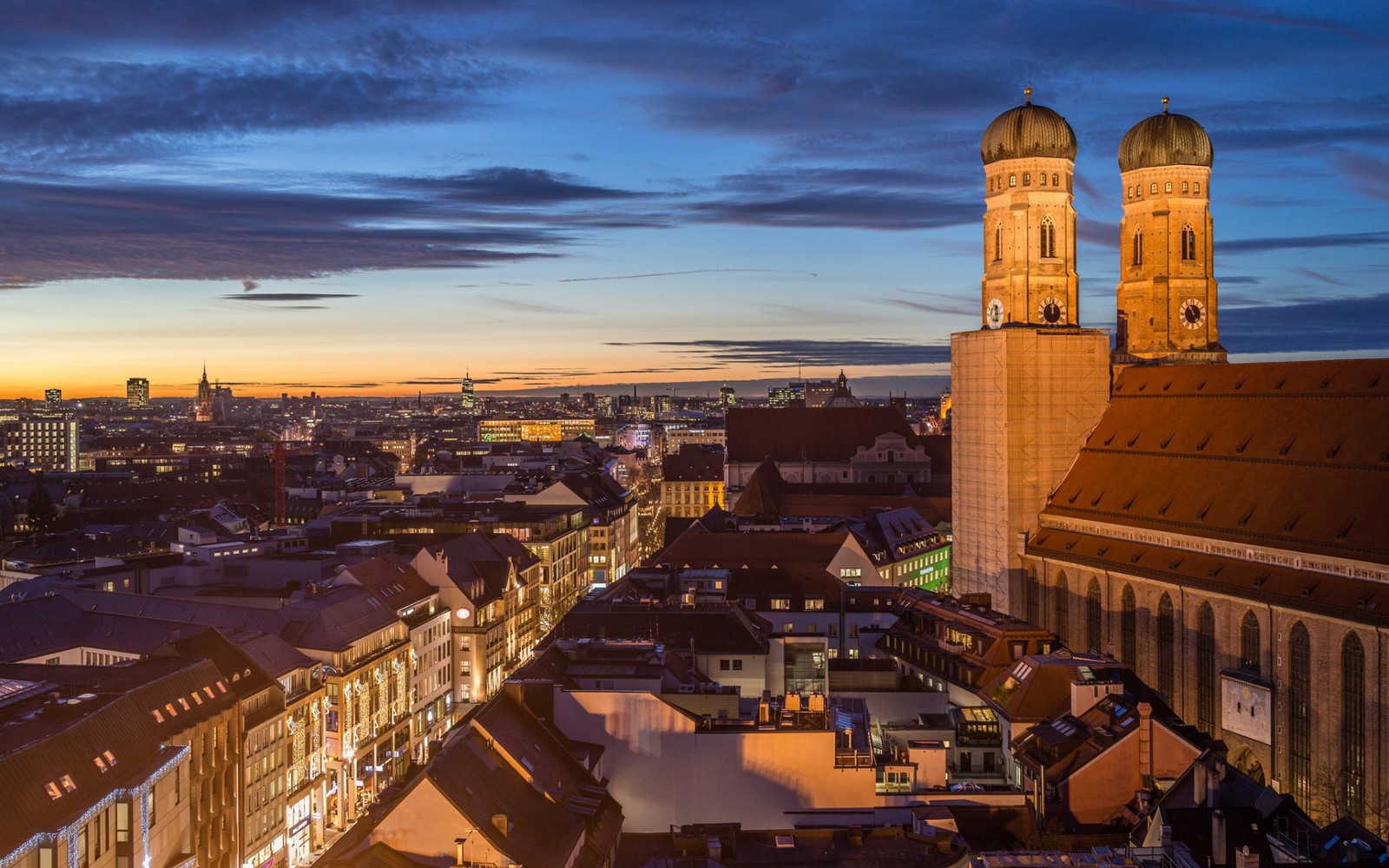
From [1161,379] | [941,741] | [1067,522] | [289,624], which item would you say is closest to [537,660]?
[941,741]

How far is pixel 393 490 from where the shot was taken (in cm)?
14300

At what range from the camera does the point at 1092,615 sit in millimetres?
70938

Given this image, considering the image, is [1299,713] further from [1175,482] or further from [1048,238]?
[1048,238]

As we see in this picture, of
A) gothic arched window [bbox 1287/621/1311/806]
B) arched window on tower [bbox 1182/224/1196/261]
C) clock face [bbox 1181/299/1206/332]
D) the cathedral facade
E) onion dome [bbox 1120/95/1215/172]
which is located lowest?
gothic arched window [bbox 1287/621/1311/806]

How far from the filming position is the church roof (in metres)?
57.0

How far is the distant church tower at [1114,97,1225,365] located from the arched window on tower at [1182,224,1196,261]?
59 millimetres

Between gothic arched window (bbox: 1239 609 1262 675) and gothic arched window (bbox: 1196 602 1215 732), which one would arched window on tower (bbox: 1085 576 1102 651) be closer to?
gothic arched window (bbox: 1196 602 1215 732)

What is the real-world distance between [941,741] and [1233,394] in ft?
96.6

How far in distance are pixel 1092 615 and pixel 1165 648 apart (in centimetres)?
713

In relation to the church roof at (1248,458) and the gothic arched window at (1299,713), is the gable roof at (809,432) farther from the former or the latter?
the gothic arched window at (1299,713)

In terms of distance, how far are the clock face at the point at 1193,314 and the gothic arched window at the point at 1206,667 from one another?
31.6 metres

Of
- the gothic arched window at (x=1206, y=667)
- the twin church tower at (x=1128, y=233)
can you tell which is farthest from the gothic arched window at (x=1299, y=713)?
the twin church tower at (x=1128, y=233)

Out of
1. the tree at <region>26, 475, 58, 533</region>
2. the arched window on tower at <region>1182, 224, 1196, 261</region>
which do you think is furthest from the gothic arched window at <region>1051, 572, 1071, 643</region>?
the tree at <region>26, 475, 58, 533</region>

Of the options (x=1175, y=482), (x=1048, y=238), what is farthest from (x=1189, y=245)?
(x=1175, y=482)
